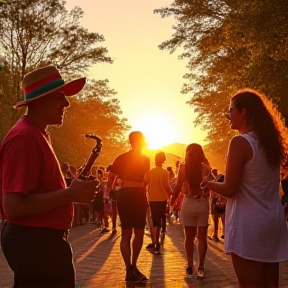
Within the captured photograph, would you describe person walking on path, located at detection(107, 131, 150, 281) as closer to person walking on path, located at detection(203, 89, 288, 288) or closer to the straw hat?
person walking on path, located at detection(203, 89, 288, 288)

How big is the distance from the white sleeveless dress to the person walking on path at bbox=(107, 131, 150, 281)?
3.95 meters

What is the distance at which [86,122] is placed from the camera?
154ft

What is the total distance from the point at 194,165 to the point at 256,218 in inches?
171

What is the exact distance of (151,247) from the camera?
12.1m

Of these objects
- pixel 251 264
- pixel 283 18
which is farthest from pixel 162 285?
pixel 283 18

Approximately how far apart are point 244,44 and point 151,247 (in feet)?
32.5

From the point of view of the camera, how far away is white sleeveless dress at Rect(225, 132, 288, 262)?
4.11m

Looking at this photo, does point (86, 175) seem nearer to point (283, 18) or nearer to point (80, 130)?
point (283, 18)

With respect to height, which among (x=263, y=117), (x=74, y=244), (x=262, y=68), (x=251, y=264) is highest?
(x=262, y=68)

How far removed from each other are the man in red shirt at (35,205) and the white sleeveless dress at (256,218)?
117 centimetres

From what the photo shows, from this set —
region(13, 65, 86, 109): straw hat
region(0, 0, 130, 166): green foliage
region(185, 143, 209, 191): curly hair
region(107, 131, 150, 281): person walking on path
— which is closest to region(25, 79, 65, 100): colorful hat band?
region(13, 65, 86, 109): straw hat

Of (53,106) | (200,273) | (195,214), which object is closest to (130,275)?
(200,273)

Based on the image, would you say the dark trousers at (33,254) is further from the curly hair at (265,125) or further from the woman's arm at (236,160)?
the curly hair at (265,125)

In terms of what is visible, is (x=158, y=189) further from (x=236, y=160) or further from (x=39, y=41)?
(x=39, y=41)
